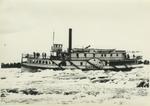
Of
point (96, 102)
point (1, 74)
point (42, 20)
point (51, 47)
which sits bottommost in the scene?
point (96, 102)

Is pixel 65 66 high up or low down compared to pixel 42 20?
down

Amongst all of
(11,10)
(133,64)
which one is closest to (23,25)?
(11,10)

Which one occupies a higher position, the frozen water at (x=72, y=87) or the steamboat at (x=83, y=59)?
the steamboat at (x=83, y=59)

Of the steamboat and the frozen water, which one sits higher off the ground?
the steamboat

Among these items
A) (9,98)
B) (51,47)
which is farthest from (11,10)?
(9,98)

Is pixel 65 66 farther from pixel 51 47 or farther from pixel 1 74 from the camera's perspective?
pixel 1 74

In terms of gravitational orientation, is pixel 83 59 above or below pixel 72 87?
above
